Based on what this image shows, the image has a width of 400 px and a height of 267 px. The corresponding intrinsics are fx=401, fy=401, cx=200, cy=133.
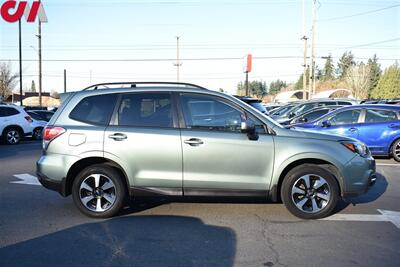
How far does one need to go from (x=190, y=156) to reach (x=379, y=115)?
24.8 ft

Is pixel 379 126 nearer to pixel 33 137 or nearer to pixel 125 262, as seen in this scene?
pixel 125 262

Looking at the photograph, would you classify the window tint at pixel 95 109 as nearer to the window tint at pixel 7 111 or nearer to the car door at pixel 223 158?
the car door at pixel 223 158

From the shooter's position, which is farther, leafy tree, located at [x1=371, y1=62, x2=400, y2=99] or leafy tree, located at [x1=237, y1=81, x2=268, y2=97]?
leafy tree, located at [x1=237, y1=81, x2=268, y2=97]

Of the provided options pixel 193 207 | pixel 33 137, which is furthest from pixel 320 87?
pixel 193 207

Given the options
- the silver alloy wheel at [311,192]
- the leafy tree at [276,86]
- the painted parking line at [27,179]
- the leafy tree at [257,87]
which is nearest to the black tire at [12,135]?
the painted parking line at [27,179]

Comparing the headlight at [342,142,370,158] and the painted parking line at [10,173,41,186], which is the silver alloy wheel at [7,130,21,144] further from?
the headlight at [342,142,370,158]

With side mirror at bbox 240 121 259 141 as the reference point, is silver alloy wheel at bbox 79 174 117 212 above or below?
below

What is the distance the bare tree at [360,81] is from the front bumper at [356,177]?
238 feet

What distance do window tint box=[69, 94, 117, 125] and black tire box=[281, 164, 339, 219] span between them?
103 inches

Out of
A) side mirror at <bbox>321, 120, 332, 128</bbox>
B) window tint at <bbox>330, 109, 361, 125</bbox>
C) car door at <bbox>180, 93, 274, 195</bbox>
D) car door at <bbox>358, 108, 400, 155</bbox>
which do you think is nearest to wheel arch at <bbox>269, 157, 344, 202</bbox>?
car door at <bbox>180, 93, 274, 195</bbox>

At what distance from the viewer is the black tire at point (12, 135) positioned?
1567 cm

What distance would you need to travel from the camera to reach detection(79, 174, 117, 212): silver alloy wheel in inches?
217

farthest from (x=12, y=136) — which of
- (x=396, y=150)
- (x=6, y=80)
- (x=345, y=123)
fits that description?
(x=6, y=80)

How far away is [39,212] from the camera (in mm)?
5832
